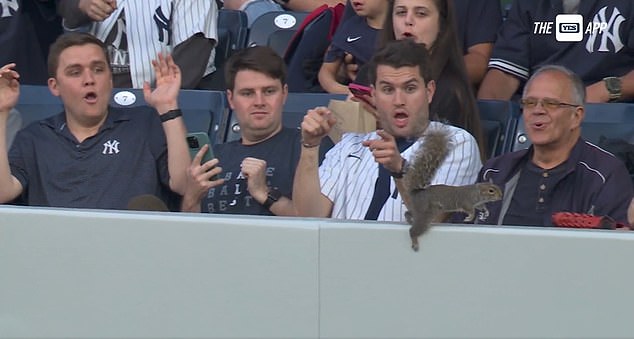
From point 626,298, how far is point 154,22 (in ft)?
9.66

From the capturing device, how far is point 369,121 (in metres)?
4.44

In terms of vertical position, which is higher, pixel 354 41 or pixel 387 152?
pixel 354 41

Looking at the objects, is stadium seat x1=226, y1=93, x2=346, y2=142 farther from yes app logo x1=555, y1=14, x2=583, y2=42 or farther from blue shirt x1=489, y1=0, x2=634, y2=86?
yes app logo x1=555, y1=14, x2=583, y2=42

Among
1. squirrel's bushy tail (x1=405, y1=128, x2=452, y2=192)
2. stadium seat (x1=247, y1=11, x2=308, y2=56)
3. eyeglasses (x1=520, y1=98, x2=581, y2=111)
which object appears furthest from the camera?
stadium seat (x1=247, y1=11, x2=308, y2=56)

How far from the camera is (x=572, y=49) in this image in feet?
16.2

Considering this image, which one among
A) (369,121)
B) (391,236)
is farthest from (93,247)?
(369,121)

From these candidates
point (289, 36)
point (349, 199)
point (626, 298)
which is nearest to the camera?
point (626, 298)

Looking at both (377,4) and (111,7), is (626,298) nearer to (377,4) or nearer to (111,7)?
(377,4)

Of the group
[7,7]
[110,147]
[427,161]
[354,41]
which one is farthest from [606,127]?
[7,7]

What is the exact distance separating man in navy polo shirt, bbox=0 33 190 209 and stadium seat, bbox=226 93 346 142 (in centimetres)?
34

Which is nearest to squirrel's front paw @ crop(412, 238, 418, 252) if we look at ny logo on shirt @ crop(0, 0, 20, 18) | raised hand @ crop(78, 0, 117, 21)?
raised hand @ crop(78, 0, 117, 21)

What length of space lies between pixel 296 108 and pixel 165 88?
0.63 m

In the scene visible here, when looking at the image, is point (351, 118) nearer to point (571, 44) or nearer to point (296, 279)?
point (571, 44)

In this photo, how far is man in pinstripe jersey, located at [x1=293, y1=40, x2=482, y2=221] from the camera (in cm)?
401
